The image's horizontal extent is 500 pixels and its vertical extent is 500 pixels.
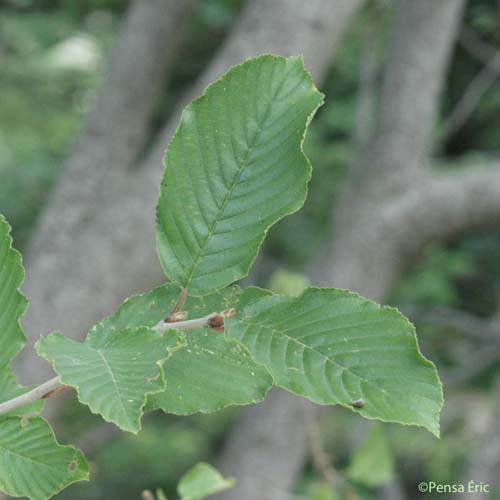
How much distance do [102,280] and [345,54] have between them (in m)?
2.28

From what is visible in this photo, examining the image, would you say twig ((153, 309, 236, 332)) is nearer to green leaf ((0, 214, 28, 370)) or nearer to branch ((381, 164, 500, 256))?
green leaf ((0, 214, 28, 370))

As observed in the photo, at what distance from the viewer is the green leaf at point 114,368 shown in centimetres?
38

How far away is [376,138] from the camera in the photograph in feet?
8.23

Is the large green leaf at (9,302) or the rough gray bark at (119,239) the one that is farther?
the rough gray bark at (119,239)

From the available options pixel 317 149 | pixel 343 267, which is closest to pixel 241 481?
pixel 343 267

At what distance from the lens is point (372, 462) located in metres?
1.40

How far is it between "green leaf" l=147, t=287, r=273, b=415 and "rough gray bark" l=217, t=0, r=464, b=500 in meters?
1.98

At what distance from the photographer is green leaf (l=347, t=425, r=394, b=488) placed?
137cm

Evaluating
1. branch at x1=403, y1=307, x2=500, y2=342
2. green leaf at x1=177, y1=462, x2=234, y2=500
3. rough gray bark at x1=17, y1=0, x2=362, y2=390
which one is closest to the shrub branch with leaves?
green leaf at x1=177, y1=462, x2=234, y2=500

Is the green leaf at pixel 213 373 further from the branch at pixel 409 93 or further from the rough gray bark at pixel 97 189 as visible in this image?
the branch at pixel 409 93

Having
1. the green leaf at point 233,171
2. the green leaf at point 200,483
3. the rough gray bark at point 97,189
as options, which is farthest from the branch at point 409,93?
the green leaf at point 233,171

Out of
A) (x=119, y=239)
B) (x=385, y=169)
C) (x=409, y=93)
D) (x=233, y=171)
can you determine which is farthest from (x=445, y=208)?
(x=233, y=171)

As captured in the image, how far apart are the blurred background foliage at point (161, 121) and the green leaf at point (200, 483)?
2.68m

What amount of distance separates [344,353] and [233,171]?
131mm
